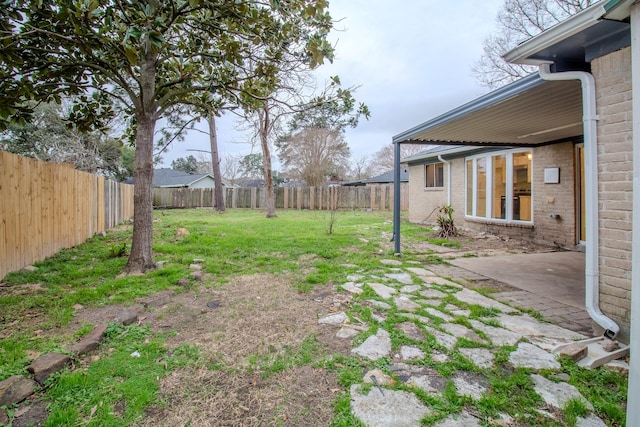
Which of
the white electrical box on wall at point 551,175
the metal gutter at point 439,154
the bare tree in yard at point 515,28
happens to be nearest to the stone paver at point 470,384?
the white electrical box on wall at point 551,175

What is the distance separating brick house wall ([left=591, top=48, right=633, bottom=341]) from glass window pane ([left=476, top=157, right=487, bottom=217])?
20.5 feet

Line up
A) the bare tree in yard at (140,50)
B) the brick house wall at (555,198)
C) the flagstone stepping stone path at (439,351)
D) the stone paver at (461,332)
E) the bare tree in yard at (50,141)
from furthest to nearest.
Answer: the bare tree in yard at (50,141) < the brick house wall at (555,198) < the bare tree in yard at (140,50) < the stone paver at (461,332) < the flagstone stepping stone path at (439,351)

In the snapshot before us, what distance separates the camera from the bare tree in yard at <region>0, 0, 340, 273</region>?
3035mm

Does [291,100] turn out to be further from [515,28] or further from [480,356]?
[515,28]

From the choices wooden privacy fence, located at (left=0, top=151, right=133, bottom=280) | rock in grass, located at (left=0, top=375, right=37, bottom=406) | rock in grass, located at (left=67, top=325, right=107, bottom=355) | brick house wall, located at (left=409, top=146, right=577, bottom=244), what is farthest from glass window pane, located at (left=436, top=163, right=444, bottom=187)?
rock in grass, located at (left=0, top=375, right=37, bottom=406)

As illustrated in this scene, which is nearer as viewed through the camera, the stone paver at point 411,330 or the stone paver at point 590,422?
the stone paver at point 590,422

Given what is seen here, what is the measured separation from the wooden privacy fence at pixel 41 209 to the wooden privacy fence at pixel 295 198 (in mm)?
11197

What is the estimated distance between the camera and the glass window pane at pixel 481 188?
825 cm

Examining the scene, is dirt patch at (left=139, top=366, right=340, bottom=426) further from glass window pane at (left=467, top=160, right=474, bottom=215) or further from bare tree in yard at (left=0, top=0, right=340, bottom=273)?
glass window pane at (left=467, top=160, right=474, bottom=215)

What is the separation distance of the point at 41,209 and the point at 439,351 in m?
5.69

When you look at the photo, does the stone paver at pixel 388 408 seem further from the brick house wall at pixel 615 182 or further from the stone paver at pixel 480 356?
the brick house wall at pixel 615 182

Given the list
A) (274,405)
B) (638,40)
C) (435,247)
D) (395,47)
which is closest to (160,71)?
(274,405)

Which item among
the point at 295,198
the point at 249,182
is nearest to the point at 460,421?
the point at 295,198

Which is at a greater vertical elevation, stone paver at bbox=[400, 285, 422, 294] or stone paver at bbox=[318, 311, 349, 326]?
stone paver at bbox=[400, 285, 422, 294]
